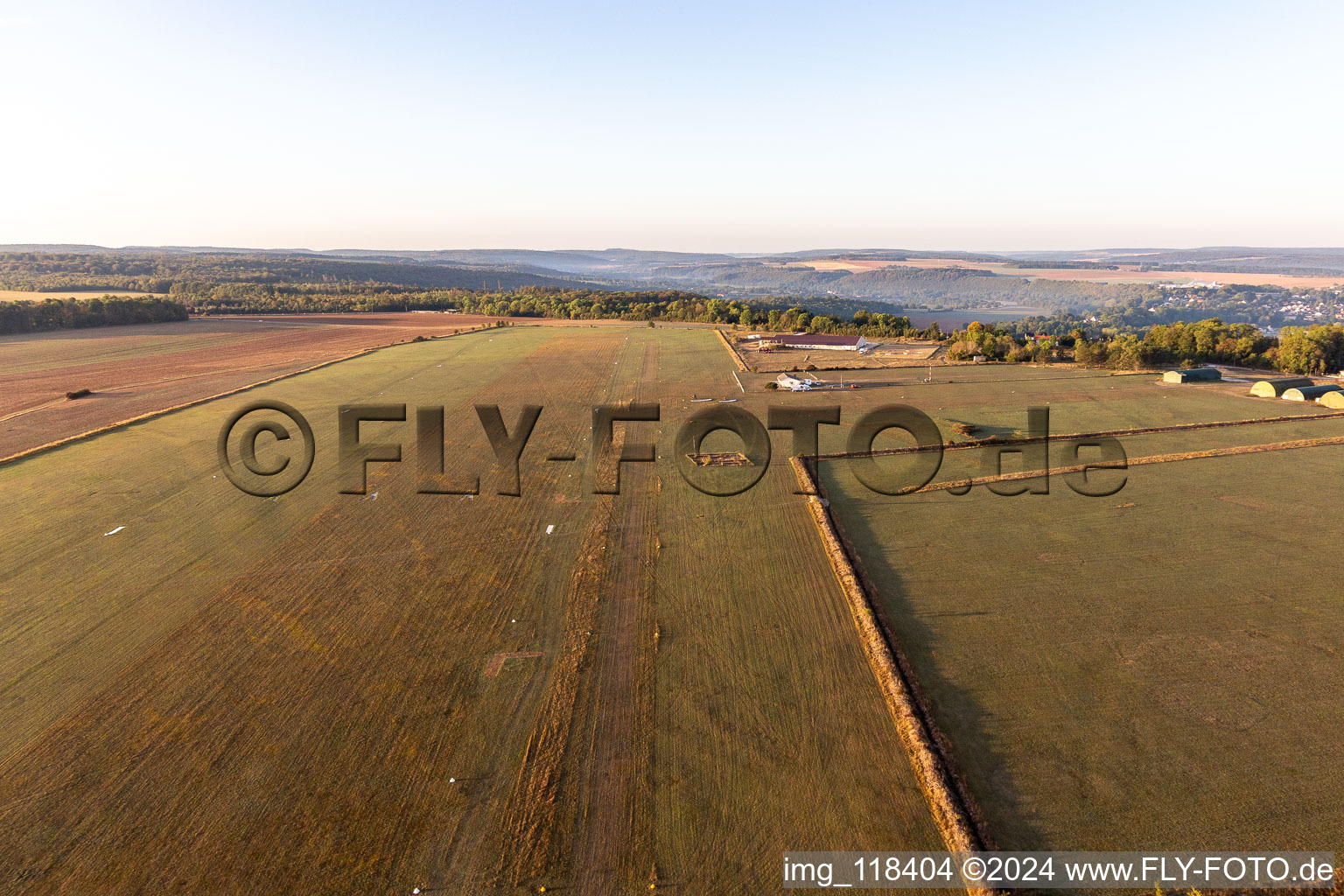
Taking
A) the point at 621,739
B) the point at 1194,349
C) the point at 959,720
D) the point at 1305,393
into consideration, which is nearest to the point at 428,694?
the point at 621,739

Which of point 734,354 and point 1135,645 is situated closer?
point 1135,645

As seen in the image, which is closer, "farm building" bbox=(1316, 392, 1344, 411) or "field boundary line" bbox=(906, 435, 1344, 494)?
"field boundary line" bbox=(906, 435, 1344, 494)

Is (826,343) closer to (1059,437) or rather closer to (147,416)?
(1059,437)

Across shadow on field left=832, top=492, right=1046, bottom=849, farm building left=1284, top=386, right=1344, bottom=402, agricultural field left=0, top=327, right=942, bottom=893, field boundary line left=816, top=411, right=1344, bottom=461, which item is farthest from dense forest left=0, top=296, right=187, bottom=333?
farm building left=1284, top=386, right=1344, bottom=402

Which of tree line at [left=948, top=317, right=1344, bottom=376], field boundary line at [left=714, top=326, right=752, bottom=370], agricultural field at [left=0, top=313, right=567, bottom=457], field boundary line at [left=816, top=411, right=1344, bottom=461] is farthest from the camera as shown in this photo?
field boundary line at [left=714, top=326, right=752, bottom=370]

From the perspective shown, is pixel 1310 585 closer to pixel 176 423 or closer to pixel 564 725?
pixel 564 725

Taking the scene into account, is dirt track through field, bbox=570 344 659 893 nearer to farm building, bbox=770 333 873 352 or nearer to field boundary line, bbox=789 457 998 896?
field boundary line, bbox=789 457 998 896

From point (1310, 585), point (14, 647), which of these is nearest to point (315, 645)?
point (14, 647)
